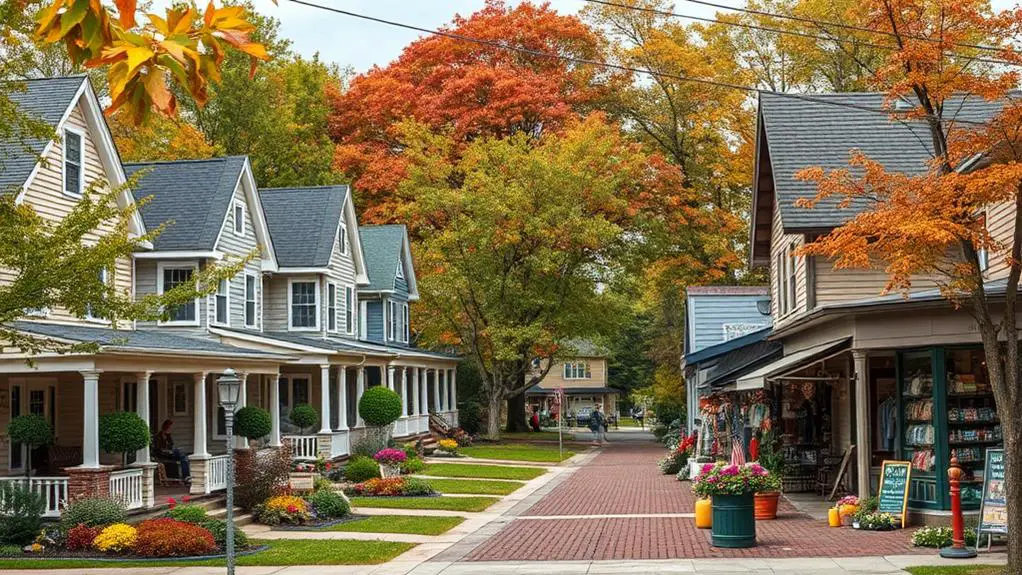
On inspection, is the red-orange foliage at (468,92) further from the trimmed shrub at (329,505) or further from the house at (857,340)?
the trimmed shrub at (329,505)

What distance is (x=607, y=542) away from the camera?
1892cm

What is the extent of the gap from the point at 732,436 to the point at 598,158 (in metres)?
21.7

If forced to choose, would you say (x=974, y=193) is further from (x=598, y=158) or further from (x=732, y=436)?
(x=598, y=158)

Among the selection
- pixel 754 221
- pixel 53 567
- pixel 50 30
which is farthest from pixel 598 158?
pixel 50 30

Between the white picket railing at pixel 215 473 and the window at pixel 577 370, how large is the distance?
73.5 meters

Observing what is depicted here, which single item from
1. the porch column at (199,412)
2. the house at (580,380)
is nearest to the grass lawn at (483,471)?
the porch column at (199,412)

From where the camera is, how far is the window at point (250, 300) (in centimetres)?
3625

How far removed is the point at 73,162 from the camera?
1055 inches

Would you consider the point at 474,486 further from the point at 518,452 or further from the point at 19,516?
the point at 518,452

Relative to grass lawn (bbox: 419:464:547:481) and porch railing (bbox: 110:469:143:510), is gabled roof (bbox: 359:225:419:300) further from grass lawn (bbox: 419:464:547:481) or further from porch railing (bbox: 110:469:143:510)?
porch railing (bbox: 110:469:143:510)

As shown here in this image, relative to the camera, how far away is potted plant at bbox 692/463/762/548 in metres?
17.3

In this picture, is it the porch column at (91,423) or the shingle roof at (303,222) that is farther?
the shingle roof at (303,222)

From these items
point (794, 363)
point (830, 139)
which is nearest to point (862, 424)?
point (794, 363)

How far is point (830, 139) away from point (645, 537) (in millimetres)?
11849
